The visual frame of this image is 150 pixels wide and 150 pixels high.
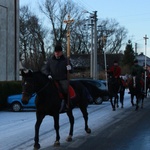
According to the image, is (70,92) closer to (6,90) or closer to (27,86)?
(27,86)

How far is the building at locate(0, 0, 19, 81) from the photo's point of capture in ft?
97.1

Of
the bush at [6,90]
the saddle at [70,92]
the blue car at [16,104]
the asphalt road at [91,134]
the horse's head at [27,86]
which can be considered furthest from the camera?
the bush at [6,90]

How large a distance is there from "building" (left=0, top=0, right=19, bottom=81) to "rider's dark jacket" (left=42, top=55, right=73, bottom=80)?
19.7 m

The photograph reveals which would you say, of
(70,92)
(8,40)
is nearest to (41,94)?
(70,92)

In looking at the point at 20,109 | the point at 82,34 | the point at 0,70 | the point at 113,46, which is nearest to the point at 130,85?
the point at 20,109

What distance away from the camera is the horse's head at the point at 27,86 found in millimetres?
9039

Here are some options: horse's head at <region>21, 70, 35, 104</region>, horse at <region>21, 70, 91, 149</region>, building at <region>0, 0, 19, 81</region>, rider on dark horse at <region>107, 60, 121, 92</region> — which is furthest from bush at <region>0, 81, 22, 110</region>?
horse's head at <region>21, 70, 35, 104</region>

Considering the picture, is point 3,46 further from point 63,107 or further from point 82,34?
point 82,34

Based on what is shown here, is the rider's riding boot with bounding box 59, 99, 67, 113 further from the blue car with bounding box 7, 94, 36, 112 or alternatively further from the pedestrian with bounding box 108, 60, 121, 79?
the pedestrian with bounding box 108, 60, 121, 79

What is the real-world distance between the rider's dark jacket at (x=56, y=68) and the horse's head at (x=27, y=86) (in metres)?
0.96

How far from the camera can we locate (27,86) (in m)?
9.13

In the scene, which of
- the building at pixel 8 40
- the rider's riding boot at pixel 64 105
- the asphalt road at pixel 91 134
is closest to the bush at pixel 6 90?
the asphalt road at pixel 91 134

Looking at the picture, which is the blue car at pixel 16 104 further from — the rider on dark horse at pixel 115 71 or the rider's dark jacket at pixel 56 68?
the rider's dark jacket at pixel 56 68

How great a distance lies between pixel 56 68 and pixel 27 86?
1.28 metres
